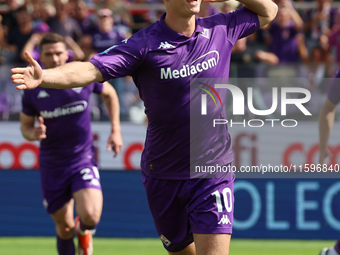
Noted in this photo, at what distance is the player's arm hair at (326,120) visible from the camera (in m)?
7.05

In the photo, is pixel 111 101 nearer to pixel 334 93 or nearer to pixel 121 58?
pixel 334 93

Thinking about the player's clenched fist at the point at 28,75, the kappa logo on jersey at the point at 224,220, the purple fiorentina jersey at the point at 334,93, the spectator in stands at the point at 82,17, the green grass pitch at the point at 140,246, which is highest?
the player's clenched fist at the point at 28,75

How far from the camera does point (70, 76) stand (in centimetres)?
512

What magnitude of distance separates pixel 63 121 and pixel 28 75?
377cm

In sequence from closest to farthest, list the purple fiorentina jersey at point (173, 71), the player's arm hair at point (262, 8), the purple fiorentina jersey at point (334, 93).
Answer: the purple fiorentina jersey at point (173, 71) → the player's arm hair at point (262, 8) → the purple fiorentina jersey at point (334, 93)

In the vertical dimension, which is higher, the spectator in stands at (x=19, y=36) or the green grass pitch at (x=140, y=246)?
the spectator in stands at (x=19, y=36)

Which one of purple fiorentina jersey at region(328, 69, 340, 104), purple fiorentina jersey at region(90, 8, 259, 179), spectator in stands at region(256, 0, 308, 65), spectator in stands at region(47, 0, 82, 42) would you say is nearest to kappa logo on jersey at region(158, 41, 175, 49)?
purple fiorentina jersey at region(90, 8, 259, 179)

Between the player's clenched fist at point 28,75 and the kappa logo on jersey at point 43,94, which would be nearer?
the player's clenched fist at point 28,75

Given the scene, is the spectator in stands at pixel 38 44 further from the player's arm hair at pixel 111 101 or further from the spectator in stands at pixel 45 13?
the player's arm hair at pixel 111 101

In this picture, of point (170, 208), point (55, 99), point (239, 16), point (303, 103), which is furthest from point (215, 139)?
point (303, 103)

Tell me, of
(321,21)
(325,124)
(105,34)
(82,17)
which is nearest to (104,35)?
(105,34)

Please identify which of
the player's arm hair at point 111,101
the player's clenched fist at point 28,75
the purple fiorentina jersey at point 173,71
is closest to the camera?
the player's clenched fist at point 28,75

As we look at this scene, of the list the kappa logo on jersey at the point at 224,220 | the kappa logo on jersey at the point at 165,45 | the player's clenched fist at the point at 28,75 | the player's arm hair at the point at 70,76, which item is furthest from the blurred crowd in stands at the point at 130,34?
the player's clenched fist at the point at 28,75

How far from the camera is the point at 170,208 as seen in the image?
6.08 m
